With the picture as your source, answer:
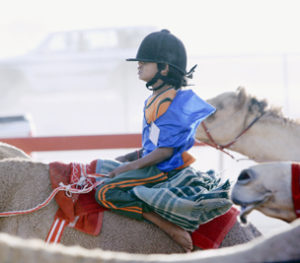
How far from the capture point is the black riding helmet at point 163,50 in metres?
2.85

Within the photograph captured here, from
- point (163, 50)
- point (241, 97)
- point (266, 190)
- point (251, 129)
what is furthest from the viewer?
point (241, 97)

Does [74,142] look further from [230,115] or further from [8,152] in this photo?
[8,152]

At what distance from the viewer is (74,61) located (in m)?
11.2

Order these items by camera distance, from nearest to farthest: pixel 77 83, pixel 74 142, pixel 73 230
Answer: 1. pixel 73 230
2. pixel 74 142
3. pixel 77 83

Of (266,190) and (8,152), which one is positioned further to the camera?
(8,152)

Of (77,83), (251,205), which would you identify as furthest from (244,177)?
(77,83)

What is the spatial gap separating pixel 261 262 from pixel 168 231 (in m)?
1.33

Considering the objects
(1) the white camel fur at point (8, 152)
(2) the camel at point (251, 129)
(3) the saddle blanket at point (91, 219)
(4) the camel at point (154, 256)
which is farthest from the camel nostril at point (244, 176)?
(2) the camel at point (251, 129)

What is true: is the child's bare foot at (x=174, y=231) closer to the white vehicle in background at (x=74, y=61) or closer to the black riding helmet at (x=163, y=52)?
the black riding helmet at (x=163, y=52)

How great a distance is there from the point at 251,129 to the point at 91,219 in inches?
88.1

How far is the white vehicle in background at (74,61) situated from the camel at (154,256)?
9.69 meters

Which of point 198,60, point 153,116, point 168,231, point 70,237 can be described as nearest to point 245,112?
point 153,116

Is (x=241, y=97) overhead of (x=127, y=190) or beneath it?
overhead

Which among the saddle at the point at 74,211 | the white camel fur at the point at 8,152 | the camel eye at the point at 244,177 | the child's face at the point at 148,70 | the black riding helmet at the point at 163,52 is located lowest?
the saddle at the point at 74,211
